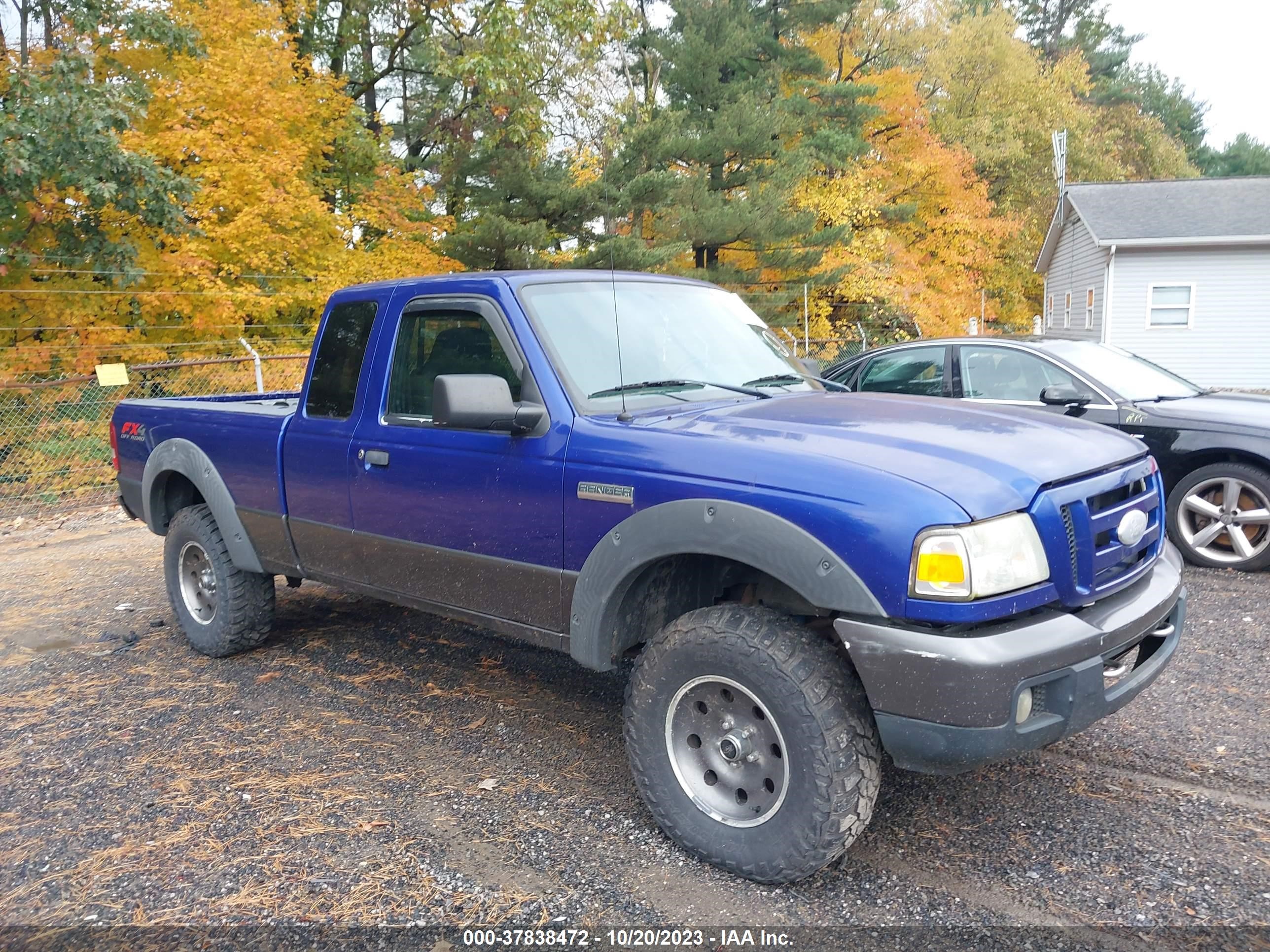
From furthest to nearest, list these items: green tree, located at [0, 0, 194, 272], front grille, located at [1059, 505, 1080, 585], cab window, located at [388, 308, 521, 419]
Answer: green tree, located at [0, 0, 194, 272], cab window, located at [388, 308, 521, 419], front grille, located at [1059, 505, 1080, 585]

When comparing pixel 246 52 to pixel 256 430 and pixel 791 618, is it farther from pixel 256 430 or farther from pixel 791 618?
pixel 791 618

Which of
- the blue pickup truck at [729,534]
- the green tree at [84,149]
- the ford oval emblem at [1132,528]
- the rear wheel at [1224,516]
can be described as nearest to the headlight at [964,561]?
the blue pickup truck at [729,534]

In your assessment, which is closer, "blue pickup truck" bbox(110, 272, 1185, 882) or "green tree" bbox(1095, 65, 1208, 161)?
"blue pickup truck" bbox(110, 272, 1185, 882)

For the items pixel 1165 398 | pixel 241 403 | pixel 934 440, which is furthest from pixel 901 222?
pixel 934 440

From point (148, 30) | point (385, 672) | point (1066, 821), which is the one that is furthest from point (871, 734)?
point (148, 30)

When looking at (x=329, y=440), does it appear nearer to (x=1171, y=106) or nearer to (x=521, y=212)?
(x=521, y=212)

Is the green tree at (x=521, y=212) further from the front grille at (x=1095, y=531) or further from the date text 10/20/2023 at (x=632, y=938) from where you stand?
the date text 10/20/2023 at (x=632, y=938)

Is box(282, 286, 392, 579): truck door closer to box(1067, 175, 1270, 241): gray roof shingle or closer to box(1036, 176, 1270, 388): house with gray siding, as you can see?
box(1036, 176, 1270, 388): house with gray siding

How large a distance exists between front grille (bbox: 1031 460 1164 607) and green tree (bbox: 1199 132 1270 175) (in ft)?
210

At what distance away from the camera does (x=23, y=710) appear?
16.0 feet

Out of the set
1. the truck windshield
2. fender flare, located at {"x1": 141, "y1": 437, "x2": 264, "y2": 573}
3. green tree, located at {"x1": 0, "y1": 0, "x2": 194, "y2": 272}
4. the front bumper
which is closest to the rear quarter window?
fender flare, located at {"x1": 141, "y1": 437, "x2": 264, "y2": 573}

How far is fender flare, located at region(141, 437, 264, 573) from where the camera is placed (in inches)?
205

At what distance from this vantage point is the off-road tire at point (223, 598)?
536cm

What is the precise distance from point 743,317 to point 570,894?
2.68 metres
